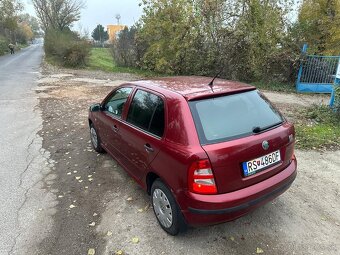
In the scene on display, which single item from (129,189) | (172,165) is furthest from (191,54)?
(172,165)

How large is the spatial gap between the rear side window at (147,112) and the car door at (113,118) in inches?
13.0

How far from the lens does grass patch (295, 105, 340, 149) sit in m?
5.89

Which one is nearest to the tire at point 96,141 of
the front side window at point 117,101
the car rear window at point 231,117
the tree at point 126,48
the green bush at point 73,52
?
the front side window at point 117,101

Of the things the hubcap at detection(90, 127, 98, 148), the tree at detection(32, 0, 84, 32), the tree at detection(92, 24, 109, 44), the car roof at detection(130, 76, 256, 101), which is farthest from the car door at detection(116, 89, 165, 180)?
the tree at detection(92, 24, 109, 44)

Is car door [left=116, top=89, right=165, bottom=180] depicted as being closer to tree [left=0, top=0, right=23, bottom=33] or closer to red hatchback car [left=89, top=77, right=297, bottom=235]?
red hatchback car [left=89, top=77, right=297, bottom=235]

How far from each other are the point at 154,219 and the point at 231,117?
1579 mm

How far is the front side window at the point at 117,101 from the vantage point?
13.7 ft

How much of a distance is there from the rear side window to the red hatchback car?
0.01 metres

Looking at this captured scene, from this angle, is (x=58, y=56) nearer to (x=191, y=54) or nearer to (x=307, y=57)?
(x=191, y=54)

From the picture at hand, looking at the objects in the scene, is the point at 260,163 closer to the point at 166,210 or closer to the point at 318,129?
the point at 166,210

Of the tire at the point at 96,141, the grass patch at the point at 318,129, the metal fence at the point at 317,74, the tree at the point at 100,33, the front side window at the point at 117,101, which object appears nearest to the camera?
the front side window at the point at 117,101

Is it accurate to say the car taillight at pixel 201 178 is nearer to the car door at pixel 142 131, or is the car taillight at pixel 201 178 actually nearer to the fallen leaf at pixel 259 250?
the car door at pixel 142 131

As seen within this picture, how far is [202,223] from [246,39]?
1181 cm

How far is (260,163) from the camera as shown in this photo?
2973 mm
